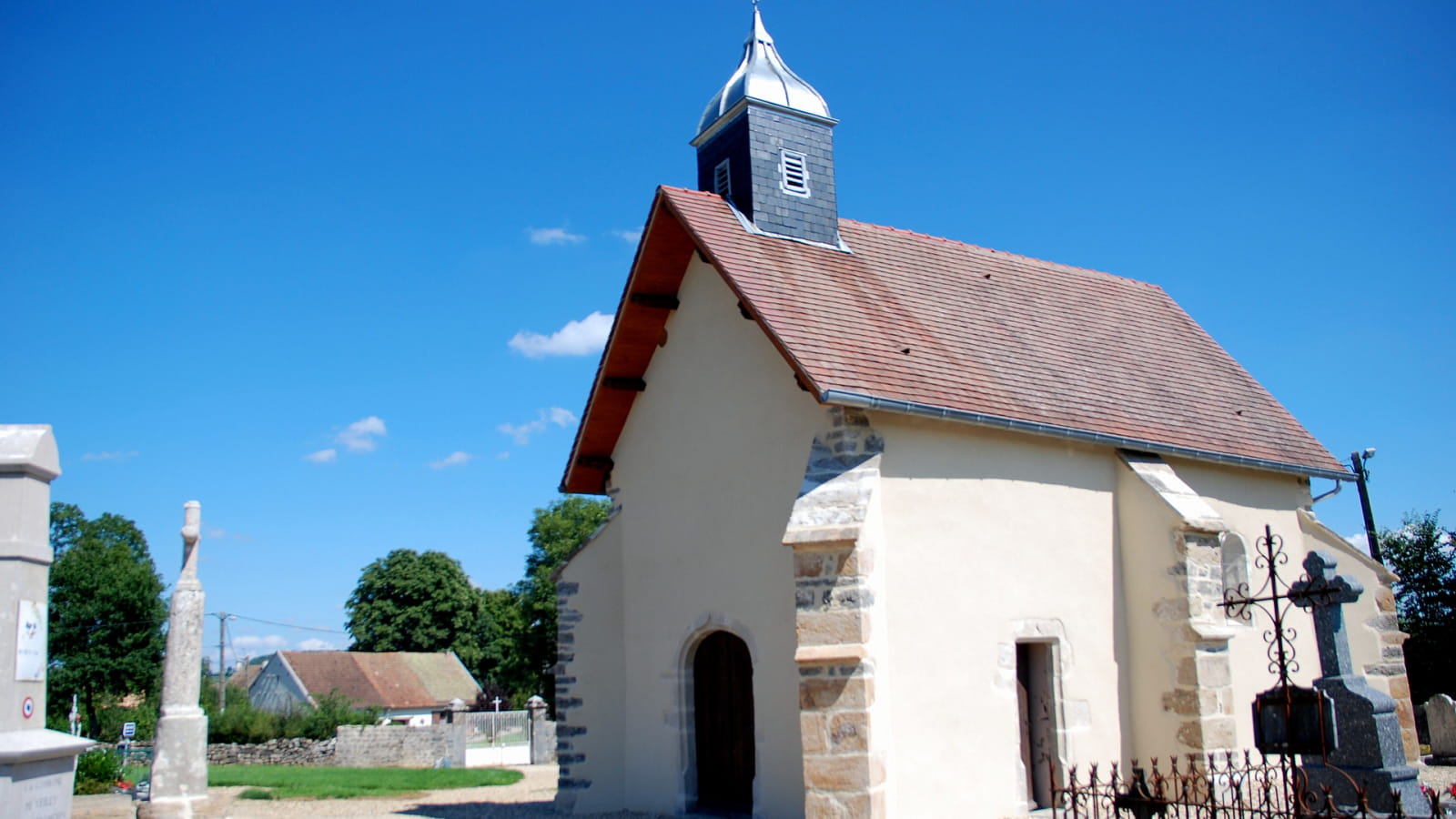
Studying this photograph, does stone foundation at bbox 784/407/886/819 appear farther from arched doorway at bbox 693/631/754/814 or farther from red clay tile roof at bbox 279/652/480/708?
red clay tile roof at bbox 279/652/480/708

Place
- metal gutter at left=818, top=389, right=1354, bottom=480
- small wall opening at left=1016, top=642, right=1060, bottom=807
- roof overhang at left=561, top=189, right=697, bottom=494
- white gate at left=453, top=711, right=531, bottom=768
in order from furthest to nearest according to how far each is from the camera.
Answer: white gate at left=453, top=711, right=531, bottom=768
roof overhang at left=561, top=189, right=697, bottom=494
small wall opening at left=1016, top=642, right=1060, bottom=807
metal gutter at left=818, top=389, right=1354, bottom=480

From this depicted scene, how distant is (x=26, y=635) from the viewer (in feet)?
19.0

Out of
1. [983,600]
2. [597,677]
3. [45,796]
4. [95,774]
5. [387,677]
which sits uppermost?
[983,600]

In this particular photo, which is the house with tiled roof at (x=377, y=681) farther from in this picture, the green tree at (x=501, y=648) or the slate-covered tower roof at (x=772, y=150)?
the slate-covered tower roof at (x=772, y=150)

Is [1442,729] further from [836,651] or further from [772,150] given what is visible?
[772,150]

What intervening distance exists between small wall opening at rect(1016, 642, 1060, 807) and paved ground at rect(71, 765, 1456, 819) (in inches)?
170

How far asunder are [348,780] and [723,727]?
1163 centimetres

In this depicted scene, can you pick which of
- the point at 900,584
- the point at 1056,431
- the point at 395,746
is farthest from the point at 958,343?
the point at 395,746

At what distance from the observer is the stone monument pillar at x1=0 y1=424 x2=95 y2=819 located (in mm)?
5625

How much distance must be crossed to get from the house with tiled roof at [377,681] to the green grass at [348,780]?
16.1 metres

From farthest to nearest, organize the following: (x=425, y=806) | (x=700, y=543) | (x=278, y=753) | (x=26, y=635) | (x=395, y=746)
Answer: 1. (x=278, y=753)
2. (x=395, y=746)
3. (x=425, y=806)
4. (x=700, y=543)
5. (x=26, y=635)

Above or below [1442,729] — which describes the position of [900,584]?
above

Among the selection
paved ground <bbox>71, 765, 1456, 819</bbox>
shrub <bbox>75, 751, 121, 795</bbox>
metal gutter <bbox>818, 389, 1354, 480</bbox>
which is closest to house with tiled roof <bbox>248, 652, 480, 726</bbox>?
shrub <bbox>75, 751, 121, 795</bbox>

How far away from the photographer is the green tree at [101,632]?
3866cm
